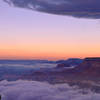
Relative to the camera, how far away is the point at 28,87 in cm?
16850

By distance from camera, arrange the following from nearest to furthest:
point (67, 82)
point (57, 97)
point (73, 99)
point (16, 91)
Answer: point (73, 99)
point (57, 97)
point (16, 91)
point (67, 82)

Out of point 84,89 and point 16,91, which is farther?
point 16,91

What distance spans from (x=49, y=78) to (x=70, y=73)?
1590 cm

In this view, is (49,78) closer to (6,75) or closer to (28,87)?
(28,87)

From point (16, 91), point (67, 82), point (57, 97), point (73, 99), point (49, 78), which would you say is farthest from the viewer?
point (49, 78)

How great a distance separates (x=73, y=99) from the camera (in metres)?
123

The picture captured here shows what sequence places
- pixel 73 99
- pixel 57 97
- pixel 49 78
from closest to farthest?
pixel 73 99
pixel 57 97
pixel 49 78

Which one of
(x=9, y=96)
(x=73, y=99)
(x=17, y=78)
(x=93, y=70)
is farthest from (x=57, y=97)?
(x=17, y=78)

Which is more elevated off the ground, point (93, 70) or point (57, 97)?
point (93, 70)

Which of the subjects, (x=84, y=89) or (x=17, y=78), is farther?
(x=17, y=78)

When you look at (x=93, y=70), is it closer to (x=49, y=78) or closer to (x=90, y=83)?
(x=90, y=83)

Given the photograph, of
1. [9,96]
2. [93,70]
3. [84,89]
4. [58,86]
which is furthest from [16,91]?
[93,70]

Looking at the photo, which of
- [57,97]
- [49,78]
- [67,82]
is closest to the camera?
[57,97]

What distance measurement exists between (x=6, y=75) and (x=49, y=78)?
35080 millimetres
